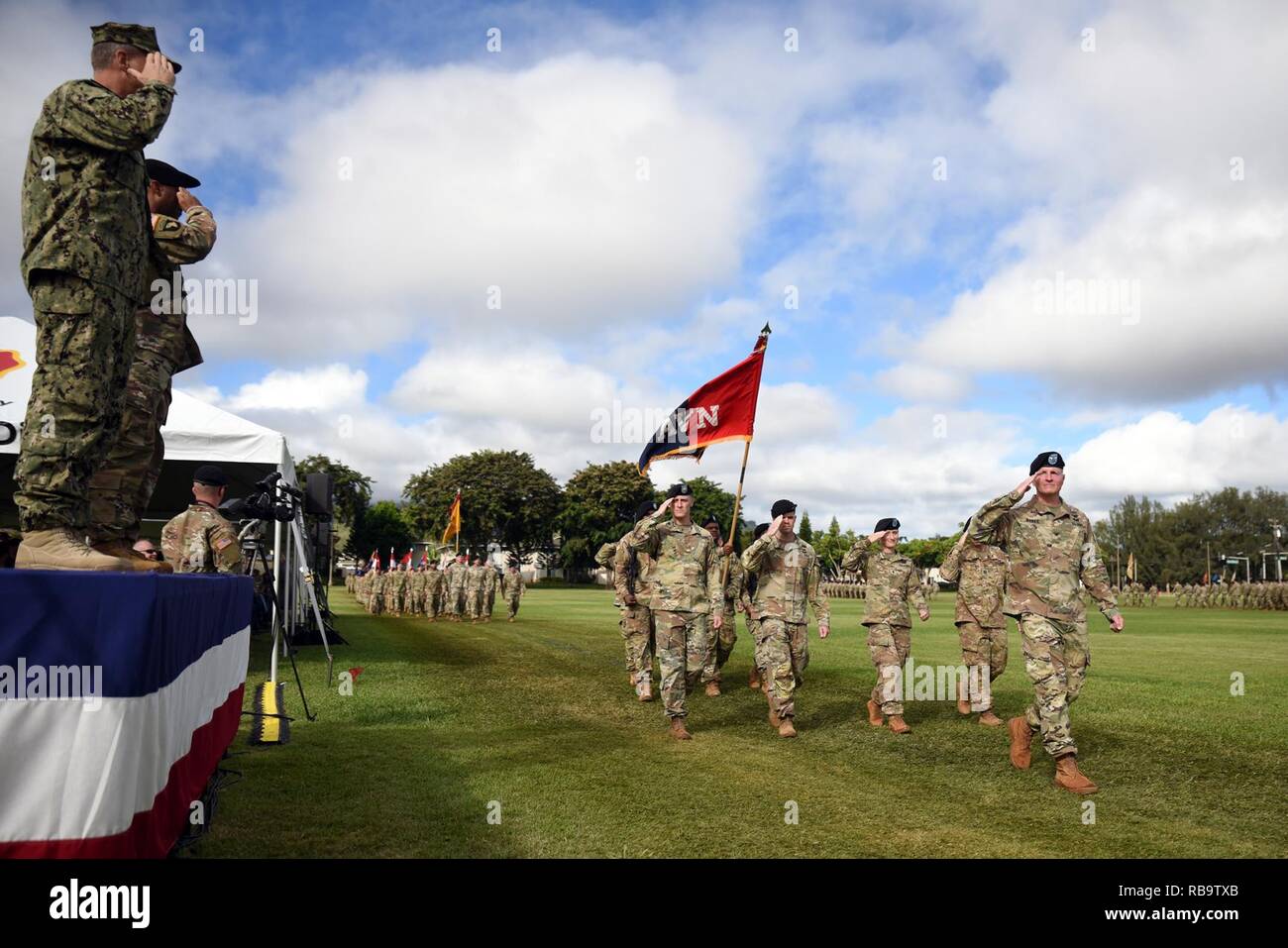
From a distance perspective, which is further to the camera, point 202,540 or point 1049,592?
point 1049,592

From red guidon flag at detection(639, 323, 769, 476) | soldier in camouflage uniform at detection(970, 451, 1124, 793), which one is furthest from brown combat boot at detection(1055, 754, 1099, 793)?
red guidon flag at detection(639, 323, 769, 476)

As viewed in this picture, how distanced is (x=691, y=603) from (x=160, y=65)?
6779 mm

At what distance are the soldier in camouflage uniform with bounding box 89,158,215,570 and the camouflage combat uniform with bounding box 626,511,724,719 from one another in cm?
541

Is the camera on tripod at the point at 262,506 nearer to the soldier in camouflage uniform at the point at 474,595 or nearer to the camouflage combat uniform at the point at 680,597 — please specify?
the camouflage combat uniform at the point at 680,597

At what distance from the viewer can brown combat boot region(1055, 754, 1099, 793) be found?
6384 millimetres

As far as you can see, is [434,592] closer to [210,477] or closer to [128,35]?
[210,477]

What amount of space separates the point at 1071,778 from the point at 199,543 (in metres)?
6.50

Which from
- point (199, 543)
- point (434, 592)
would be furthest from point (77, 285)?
point (434, 592)

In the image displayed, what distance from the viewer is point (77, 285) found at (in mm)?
3170

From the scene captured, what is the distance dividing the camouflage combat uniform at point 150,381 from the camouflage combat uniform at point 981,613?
7.98 metres

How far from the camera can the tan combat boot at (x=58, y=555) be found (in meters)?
2.87

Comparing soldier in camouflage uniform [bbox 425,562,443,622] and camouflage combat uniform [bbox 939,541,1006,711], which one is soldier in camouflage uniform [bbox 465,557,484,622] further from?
camouflage combat uniform [bbox 939,541,1006,711]
